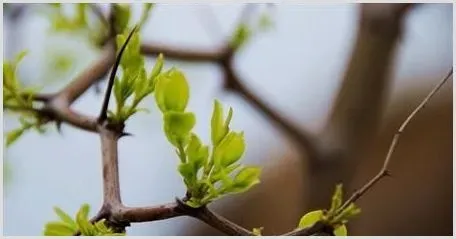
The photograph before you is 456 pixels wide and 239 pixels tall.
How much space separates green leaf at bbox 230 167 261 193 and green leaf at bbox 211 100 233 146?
0.01 metres

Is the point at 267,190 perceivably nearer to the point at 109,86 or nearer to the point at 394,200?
the point at 394,200

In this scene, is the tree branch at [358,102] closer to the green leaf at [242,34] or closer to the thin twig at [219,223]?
the green leaf at [242,34]

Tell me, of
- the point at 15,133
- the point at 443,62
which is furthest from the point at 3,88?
the point at 443,62

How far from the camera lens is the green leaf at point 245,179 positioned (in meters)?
0.28

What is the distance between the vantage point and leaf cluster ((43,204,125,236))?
281 mm

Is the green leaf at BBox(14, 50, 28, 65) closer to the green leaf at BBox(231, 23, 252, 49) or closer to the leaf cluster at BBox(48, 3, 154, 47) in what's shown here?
the leaf cluster at BBox(48, 3, 154, 47)

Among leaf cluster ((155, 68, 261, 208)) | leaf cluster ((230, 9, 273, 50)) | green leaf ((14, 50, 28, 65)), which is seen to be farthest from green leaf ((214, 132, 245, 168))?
leaf cluster ((230, 9, 273, 50))

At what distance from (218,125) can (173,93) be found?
0.8 inches

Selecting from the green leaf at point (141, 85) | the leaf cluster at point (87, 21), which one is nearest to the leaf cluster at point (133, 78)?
the green leaf at point (141, 85)

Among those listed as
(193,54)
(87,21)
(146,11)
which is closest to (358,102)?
(193,54)

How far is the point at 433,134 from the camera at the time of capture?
1359 millimetres

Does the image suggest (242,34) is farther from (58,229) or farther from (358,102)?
(58,229)

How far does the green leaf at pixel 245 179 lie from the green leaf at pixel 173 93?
0.03 m

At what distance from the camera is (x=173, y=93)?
27 centimetres
